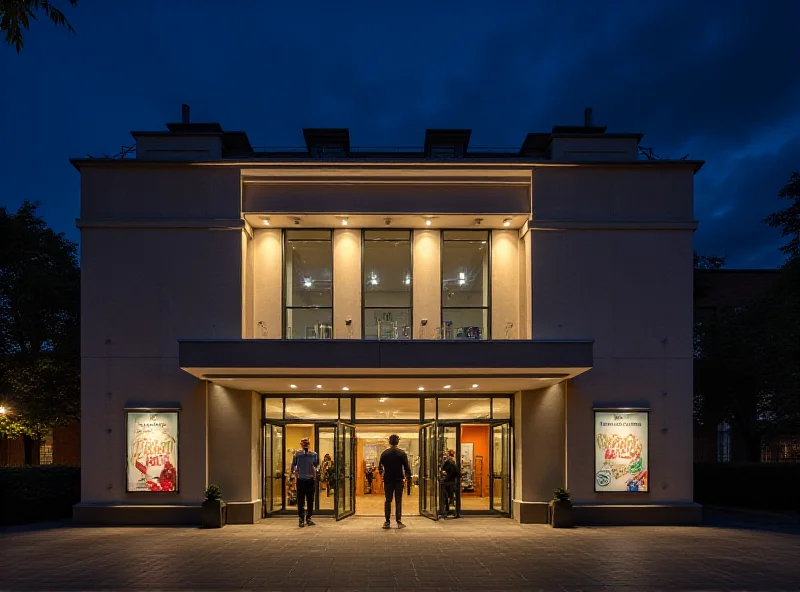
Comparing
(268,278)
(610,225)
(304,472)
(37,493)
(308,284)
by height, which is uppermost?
(610,225)

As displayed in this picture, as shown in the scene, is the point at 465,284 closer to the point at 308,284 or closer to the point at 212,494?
the point at 308,284

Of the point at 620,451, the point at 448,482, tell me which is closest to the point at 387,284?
the point at 448,482

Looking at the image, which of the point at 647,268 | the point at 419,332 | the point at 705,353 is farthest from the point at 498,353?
the point at 705,353

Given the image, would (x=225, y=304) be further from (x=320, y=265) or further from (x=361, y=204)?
(x=361, y=204)

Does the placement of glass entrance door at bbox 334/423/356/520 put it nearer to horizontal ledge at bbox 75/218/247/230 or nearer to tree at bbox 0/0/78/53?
horizontal ledge at bbox 75/218/247/230

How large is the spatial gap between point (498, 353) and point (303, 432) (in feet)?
18.1

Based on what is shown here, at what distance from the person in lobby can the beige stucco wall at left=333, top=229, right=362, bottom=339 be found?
3.53 metres

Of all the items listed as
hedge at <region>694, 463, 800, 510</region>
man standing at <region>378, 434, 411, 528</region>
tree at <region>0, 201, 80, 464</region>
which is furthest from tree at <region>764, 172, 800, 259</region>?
tree at <region>0, 201, 80, 464</region>

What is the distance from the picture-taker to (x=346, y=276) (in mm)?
16094

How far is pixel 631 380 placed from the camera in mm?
14883

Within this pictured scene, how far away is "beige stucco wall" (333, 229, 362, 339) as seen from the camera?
16062 millimetres

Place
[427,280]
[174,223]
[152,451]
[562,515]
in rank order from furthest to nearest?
[427,280] < [174,223] < [152,451] < [562,515]

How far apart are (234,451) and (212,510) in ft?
4.32

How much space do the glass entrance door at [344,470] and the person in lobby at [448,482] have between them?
6.91ft
